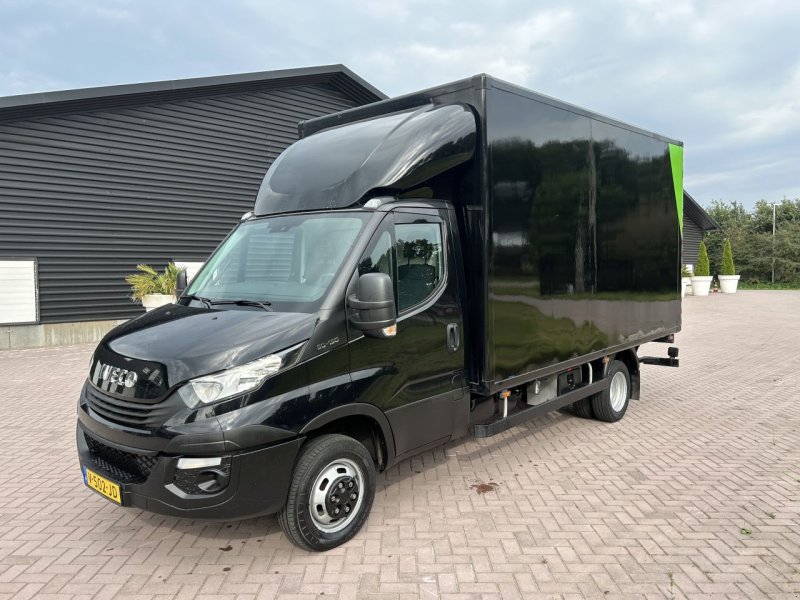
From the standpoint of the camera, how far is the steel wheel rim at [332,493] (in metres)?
3.55

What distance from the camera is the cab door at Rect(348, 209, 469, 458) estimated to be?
3783 mm

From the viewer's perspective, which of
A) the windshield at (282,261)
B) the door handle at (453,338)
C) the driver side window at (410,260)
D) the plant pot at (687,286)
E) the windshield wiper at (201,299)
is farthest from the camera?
the plant pot at (687,286)

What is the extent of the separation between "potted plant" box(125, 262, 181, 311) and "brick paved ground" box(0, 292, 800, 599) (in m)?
6.44

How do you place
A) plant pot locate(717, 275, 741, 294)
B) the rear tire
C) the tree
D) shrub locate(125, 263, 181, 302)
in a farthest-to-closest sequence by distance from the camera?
the tree
plant pot locate(717, 275, 741, 294)
shrub locate(125, 263, 181, 302)
the rear tire

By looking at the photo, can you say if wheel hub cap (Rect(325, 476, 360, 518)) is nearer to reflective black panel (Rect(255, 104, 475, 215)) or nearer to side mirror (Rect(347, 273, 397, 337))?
side mirror (Rect(347, 273, 397, 337))

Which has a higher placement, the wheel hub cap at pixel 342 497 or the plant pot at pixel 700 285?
the plant pot at pixel 700 285

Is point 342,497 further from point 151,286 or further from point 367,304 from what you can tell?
point 151,286

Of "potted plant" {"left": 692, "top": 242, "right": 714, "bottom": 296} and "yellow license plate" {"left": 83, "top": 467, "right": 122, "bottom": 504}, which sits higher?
"potted plant" {"left": 692, "top": 242, "right": 714, "bottom": 296}

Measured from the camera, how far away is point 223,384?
3.14 metres

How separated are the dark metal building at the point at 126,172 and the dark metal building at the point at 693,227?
25.5 meters

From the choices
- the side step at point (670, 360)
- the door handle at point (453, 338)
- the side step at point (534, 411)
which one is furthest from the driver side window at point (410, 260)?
the side step at point (670, 360)

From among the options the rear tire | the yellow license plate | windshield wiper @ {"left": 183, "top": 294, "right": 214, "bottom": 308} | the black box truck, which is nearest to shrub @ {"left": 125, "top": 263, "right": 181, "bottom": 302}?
the black box truck

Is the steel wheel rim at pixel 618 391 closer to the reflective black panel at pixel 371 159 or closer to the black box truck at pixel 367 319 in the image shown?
the black box truck at pixel 367 319

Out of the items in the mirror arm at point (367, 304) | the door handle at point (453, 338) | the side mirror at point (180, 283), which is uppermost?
the side mirror at point (180, 283)
